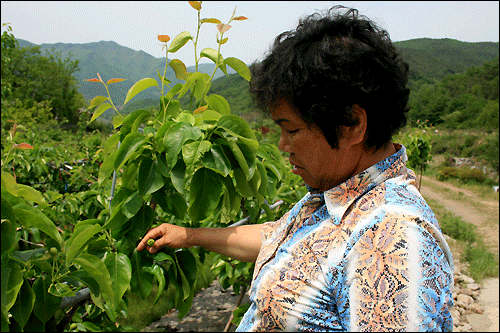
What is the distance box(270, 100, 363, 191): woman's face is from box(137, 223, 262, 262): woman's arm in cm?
40

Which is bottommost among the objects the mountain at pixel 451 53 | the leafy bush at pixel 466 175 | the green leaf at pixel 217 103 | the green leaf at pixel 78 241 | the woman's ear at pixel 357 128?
the leafy bush at pixel 466 175

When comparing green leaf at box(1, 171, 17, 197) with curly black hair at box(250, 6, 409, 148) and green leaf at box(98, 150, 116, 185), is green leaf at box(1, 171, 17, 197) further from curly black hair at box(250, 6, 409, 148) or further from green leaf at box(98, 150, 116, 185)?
curly black hair at box(250, 6, 409, 148)

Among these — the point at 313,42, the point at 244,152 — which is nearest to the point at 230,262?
the point at 244,152

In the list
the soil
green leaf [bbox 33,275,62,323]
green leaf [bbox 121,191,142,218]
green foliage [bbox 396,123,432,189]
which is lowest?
the soil

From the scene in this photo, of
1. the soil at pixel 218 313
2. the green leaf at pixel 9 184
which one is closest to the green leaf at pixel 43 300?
the green leaf at pixel 9 184

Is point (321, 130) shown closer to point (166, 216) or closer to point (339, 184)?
point (339, 184)

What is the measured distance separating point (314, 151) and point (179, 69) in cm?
62

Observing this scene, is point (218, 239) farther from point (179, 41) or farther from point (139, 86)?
point (179, 41)

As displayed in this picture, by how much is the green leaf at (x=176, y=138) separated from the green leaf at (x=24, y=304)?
478 mm

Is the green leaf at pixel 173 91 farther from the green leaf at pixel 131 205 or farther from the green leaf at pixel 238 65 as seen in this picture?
the green leaf at pixel 131 205

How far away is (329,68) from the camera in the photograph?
811 mm

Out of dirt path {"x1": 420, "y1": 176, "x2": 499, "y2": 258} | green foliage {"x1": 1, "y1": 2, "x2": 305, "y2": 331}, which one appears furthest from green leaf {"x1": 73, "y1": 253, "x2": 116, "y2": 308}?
dirt path {"x1": 420, "y1": 176, "x2": 499, "y2": 258}

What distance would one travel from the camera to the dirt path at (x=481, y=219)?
13.8 feet

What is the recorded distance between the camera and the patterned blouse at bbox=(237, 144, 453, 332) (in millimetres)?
617
